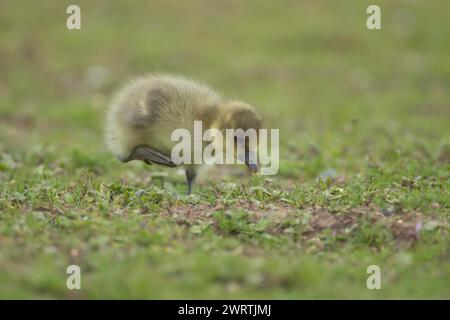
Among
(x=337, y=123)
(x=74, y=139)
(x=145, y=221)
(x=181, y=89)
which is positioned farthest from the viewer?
(x=337, y=123)

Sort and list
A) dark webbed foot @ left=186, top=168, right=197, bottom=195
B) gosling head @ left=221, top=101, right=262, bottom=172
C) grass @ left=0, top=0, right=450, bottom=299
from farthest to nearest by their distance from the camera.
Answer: dark webbed foot @ left=186, top=168, right=197, bottom=195, gosling head @ left=221, top=101, right=262, bottom=172, grass @ left=0, top=0, right=450, bottom=299

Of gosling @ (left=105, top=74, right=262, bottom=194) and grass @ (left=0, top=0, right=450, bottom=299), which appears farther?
gosling @ (left=105, top=74, right=262, bottom=194)

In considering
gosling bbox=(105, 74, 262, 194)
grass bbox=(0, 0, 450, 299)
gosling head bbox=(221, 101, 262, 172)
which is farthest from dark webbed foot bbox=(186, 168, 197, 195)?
gosling head bbox=(221, 101, 262, 172)

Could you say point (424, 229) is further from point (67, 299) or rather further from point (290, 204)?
point (67, 299)

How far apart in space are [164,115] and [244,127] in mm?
765

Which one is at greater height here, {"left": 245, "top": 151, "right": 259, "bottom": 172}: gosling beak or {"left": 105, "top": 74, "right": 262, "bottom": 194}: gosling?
{"left": 105, "top": 74, "right": 262, "bottom": 194}: gosling

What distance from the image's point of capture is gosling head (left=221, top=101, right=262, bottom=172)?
6566 mm

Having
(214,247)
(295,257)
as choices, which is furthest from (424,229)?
(214,247)

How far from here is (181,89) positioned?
6.84m

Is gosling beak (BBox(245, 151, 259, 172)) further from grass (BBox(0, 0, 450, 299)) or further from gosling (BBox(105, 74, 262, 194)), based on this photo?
grass (BBox(0, 0, 450, 299))

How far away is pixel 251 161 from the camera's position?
666 centimetres

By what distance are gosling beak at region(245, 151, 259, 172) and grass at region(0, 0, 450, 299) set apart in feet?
0.62

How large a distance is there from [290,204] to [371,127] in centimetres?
509

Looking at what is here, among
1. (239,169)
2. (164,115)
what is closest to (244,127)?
(164,115)
